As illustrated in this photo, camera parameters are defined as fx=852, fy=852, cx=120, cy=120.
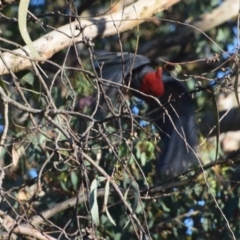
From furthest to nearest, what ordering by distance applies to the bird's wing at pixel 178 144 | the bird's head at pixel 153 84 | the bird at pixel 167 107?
the bird's head at pixel 153 84 < the bird's wing at pixel 178 144 < the bird at pixel 167 107

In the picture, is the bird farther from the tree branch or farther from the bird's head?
the tree branch

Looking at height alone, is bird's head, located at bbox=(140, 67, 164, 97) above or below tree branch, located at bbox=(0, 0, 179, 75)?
above

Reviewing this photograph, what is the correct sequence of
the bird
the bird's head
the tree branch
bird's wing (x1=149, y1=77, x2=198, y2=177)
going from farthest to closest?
the bird's head
bird's wing (x1=149, y1=77, x2=198, y2=177)
the bird
the tree branch

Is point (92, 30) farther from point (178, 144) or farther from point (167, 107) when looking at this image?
point (178, 144)

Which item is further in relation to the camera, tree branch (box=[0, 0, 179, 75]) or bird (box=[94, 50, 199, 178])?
bird (box=[94, 50, 199, 178])

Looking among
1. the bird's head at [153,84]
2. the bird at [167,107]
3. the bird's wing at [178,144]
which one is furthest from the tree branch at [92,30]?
the bird's head at [153,84]

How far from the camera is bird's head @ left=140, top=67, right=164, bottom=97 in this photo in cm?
546

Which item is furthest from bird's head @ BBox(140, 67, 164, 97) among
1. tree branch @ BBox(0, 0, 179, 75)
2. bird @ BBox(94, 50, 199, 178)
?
tree branch @ BBox(0, 0, 179, 75)

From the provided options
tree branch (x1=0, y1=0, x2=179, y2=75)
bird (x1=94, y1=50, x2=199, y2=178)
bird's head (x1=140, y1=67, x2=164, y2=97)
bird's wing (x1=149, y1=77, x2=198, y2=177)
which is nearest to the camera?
tree branch (x1=0, y1=0, x2=179, y2=75)

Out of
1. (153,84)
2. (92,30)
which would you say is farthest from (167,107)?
(92,30)

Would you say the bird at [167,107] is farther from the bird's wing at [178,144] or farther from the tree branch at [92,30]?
the tree branch at [92,30]

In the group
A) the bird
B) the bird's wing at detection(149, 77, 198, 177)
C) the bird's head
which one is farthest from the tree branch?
the bird's head

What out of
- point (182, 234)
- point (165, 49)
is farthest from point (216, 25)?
point (182, 234)

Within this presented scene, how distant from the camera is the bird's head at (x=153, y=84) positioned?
17.9 feet
